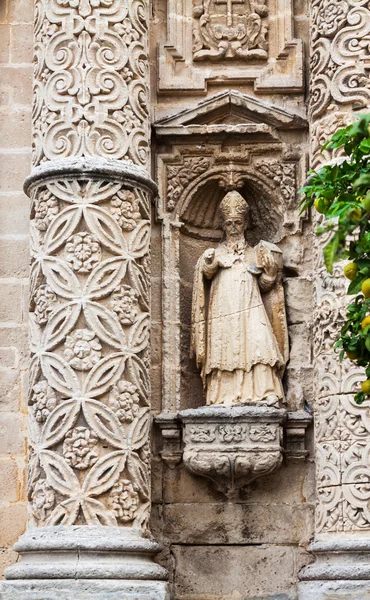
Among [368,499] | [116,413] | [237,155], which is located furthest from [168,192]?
[368,499]

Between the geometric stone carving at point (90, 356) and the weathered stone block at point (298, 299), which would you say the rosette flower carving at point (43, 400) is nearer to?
the geometric stone carving at point (90, 356)

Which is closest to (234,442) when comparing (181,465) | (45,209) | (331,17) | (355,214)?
(181,465)

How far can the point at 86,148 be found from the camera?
8.32 meters

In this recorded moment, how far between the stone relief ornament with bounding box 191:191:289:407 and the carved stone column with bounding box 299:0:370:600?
34 centimetres

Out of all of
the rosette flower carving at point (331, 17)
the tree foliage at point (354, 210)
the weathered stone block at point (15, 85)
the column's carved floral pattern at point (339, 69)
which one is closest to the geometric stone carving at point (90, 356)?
the weathered stone block at point (15, 85)

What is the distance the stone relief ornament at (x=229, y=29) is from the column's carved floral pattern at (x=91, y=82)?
533 millimetres

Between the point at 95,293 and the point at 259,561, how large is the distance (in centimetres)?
196

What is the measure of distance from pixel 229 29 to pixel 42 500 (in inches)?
135

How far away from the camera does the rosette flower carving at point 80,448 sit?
25.7 ft

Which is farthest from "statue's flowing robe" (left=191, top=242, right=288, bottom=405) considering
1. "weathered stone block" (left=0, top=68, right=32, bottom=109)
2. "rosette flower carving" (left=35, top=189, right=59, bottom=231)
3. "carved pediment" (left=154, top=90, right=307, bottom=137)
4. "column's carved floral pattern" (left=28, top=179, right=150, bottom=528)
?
"weathered stone block" (left=0, top=68, right=32, bottom=109)

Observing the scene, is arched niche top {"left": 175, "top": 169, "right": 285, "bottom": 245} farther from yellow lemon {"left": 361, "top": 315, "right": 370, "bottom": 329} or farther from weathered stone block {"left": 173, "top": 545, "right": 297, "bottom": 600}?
yellow lemon {"left": 361, "top": 315, "right": 370, "bottom": 329}

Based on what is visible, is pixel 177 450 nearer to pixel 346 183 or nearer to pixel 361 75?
pixel 361 75

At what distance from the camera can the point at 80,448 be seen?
25.7 feet

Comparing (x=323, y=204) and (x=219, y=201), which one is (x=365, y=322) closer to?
(x=323, y=204)
